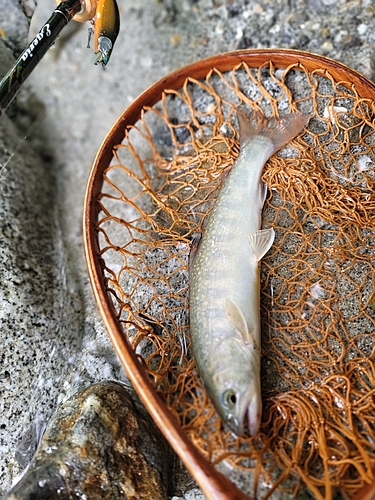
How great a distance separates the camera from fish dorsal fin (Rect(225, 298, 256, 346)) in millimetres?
1945

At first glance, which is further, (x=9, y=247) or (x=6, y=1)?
(x=6, y=1)

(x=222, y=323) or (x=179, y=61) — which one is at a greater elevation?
(x=179, y=61)

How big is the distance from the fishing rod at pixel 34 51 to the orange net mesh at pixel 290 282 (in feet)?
1.98

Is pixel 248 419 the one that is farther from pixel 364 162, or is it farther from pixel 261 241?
pixel 364 162

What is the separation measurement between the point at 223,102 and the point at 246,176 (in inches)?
26.7

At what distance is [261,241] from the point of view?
86.3 inches

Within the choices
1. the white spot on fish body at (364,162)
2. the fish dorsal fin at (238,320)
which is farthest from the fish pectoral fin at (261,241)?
the white spot on fish body at (364,162)

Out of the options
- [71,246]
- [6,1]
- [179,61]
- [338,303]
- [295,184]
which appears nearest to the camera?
[338,303]

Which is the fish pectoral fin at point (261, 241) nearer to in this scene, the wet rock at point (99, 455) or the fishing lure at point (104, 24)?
the wet rock at point (99, 455)

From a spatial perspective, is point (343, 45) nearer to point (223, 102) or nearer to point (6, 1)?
point (223, 102)

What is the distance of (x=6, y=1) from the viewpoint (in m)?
2.87

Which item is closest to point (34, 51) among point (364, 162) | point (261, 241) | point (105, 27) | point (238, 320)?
point (105, 27)

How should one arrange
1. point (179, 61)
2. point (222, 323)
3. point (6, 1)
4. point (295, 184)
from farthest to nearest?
point (179, 61)
point (6, 1)
point (295, 184)
point (222, 323)

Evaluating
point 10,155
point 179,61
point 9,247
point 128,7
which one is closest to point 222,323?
point 9,247
